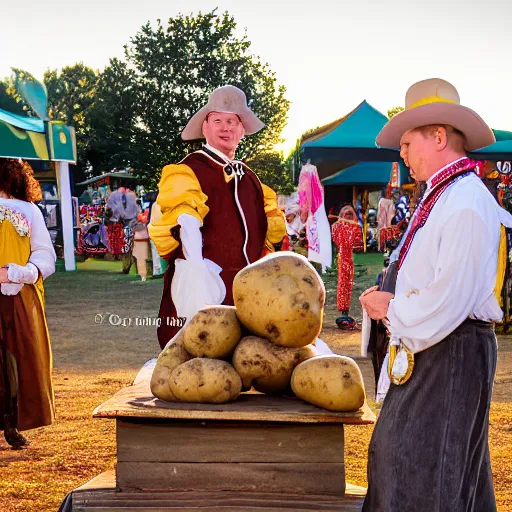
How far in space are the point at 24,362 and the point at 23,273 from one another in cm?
58

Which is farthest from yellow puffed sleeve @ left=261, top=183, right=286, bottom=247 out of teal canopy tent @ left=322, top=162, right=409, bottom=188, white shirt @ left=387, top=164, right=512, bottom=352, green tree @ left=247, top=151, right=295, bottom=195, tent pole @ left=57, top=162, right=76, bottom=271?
green tree @ left=247, top=151, right=295, bottom=195

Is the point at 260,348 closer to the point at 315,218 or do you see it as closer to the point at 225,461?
the point at 225,461

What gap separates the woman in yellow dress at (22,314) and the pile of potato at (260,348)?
7.73 feet

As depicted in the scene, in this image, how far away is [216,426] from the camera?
256 centimetres

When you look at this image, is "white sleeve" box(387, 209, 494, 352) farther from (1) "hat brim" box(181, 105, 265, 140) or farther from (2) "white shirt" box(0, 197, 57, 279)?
(2) "white shirt" box(0, 197, 57, 279)

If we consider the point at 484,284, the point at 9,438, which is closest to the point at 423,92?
the point at 484,284

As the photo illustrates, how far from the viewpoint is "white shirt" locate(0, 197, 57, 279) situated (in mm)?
4805

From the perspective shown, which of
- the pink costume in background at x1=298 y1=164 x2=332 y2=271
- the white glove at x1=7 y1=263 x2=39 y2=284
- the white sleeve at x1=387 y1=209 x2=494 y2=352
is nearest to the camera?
the white sleeve at x1=387 y1=209 x2=494 y2=352

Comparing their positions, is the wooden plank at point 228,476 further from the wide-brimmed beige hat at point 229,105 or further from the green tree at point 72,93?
the green tree at point 72,93

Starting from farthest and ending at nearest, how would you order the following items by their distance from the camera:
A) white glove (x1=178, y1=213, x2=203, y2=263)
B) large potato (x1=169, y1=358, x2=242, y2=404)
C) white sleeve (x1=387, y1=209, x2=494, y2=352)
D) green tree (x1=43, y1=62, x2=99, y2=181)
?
green tree (x1=43, y1=62, x2=99, y2=181)
white glove (x1=178, y1=213, x2=203, y2=263)
large potato (x1=169, y1=358, x2=242, y2=404)
white sleeve (x1=387, y1=209, x2=494, y2=352)

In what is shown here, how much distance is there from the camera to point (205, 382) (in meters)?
2.54

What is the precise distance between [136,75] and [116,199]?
8.87 meters

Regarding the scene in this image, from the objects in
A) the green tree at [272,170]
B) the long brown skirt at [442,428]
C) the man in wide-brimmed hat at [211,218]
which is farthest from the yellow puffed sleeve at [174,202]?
the green tree at [272,170]

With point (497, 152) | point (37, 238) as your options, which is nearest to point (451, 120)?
point (37, 238)
